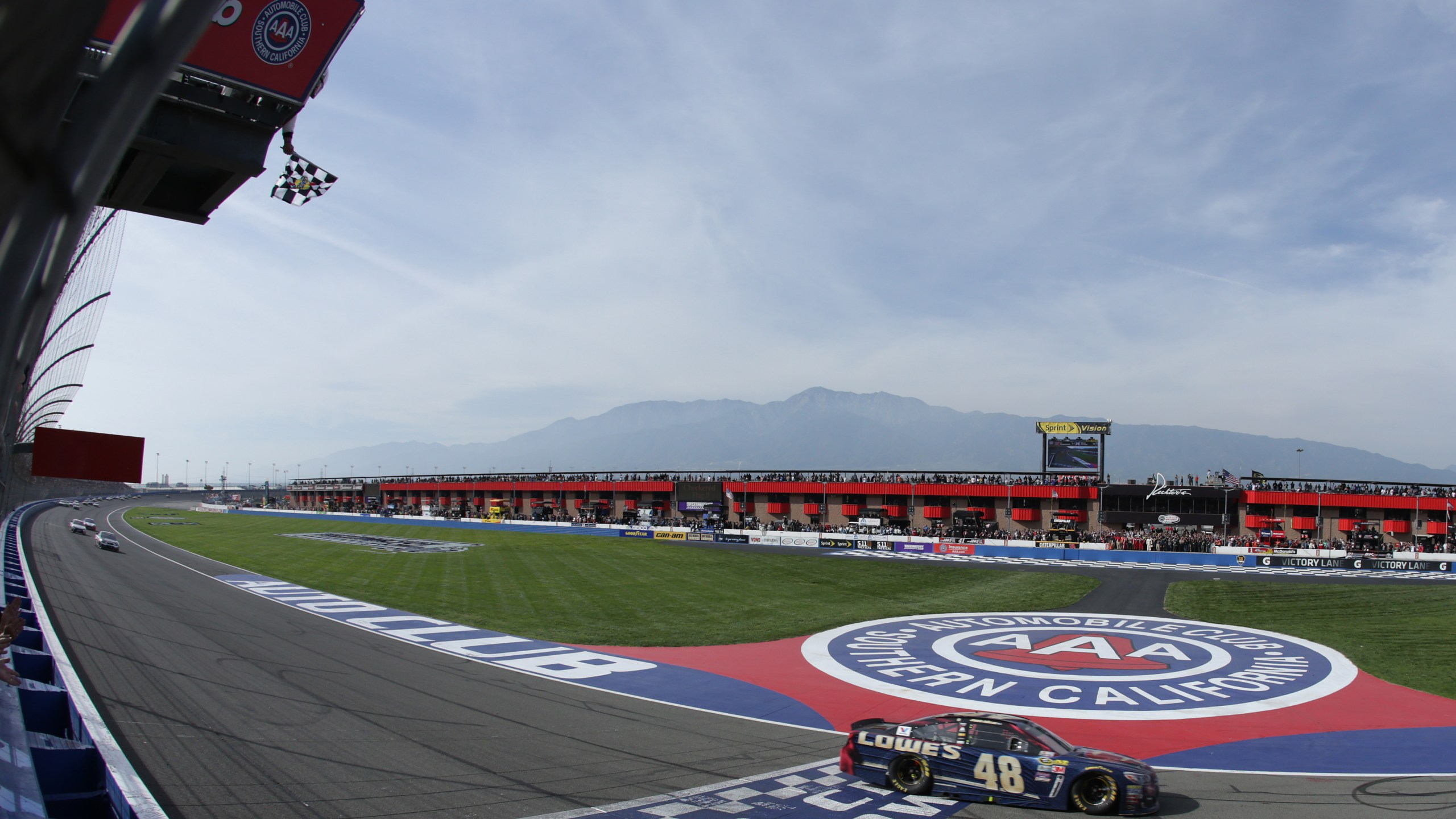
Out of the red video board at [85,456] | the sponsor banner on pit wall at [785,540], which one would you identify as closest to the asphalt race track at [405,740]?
the red video board at [85,456]

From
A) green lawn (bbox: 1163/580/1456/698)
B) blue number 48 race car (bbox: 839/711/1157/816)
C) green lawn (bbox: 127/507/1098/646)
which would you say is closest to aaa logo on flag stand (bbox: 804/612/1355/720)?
green lawn (bbox: 1163/580/1456/698)

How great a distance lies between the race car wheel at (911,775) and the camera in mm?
12648

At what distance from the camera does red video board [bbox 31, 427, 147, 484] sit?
24.7ft

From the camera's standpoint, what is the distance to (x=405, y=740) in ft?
44.9

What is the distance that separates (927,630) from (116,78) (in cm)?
2844

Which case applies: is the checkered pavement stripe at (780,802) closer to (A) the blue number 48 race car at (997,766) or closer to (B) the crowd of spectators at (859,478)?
(A) the blue number 48 race car at (997,766)

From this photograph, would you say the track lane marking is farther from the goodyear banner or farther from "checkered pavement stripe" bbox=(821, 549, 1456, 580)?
the goodyear banner

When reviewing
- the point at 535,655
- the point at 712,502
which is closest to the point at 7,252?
the point at 535,655

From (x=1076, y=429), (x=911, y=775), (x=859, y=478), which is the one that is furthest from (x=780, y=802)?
(x=1076, y=429)

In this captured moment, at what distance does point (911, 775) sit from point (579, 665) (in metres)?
10.8

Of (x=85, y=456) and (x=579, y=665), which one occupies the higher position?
(x=85, y=456)

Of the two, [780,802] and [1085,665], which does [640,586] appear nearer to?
[1085,665]

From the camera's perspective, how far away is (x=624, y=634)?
2575cm

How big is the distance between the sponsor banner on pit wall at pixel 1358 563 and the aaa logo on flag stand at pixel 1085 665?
70.2 feet
